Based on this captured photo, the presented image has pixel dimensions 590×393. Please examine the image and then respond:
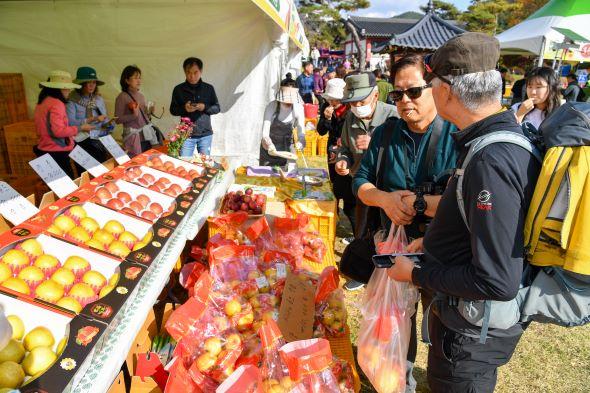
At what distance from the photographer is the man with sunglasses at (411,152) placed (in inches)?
74.2

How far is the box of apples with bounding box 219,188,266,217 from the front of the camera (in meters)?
2.97

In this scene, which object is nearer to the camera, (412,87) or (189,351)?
(189,351)

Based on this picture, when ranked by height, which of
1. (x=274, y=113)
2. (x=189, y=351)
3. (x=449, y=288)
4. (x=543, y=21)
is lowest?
(x=189, y=351)

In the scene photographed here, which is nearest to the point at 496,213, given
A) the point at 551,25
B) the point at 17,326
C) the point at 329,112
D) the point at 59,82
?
the point at 17,326

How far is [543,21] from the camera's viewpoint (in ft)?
26.8

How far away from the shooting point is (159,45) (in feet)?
22.7

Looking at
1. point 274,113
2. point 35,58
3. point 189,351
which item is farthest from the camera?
point 35,58

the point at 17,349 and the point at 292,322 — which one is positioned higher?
the point at 17,349

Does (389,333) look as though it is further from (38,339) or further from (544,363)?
(544,363)

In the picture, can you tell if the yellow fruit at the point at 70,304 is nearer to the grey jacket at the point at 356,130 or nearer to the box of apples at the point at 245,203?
the box of apples at the point at 245,203

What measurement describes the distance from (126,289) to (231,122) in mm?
5846

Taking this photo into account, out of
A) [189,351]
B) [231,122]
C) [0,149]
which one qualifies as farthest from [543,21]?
[0,149]

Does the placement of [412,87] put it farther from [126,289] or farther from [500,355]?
[126,289]

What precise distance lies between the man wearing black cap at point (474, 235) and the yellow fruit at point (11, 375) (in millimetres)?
1304
